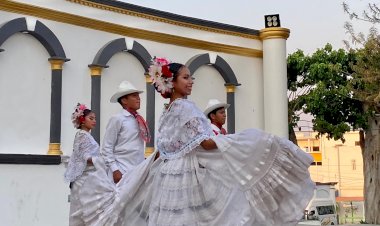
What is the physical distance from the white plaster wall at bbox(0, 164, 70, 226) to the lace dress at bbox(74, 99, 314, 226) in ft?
18.7

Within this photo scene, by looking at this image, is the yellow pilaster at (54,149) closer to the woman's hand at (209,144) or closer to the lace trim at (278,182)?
the woman's hand at (209,144)

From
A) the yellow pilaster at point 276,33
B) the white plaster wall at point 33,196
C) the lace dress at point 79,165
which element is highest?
the yellow pilaster at point 276,33

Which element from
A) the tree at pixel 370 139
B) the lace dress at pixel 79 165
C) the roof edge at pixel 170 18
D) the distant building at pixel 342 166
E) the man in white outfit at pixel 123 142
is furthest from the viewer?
the distant building at pixel 342 166

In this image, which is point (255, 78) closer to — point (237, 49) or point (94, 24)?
point (237, 49)

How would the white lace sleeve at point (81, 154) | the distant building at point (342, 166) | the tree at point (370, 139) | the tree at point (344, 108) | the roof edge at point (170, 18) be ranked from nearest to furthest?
the white lace sleeve at point (81, 154) → the roof edge at point (170, 18) → the tree at point (370, 139) → the tree at point (344, 108) → the distant building at point (342, 166)

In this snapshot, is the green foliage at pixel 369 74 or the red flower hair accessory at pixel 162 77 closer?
the red flower hair accessory at pixel 162 77

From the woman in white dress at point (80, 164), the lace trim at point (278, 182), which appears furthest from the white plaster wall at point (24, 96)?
the lace trim at point (278, 182)

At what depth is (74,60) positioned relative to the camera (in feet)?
35.1

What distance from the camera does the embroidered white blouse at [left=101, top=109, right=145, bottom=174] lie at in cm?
607

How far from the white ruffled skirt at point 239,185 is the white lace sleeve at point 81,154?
8.42ft

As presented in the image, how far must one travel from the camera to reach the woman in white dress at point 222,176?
403 cm

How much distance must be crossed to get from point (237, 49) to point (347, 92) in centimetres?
336

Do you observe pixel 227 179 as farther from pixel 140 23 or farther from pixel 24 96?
pixel 140 23

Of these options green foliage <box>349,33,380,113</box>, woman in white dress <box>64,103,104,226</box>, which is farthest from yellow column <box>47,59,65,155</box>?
green foliage <box>349,33,380,113</box>
